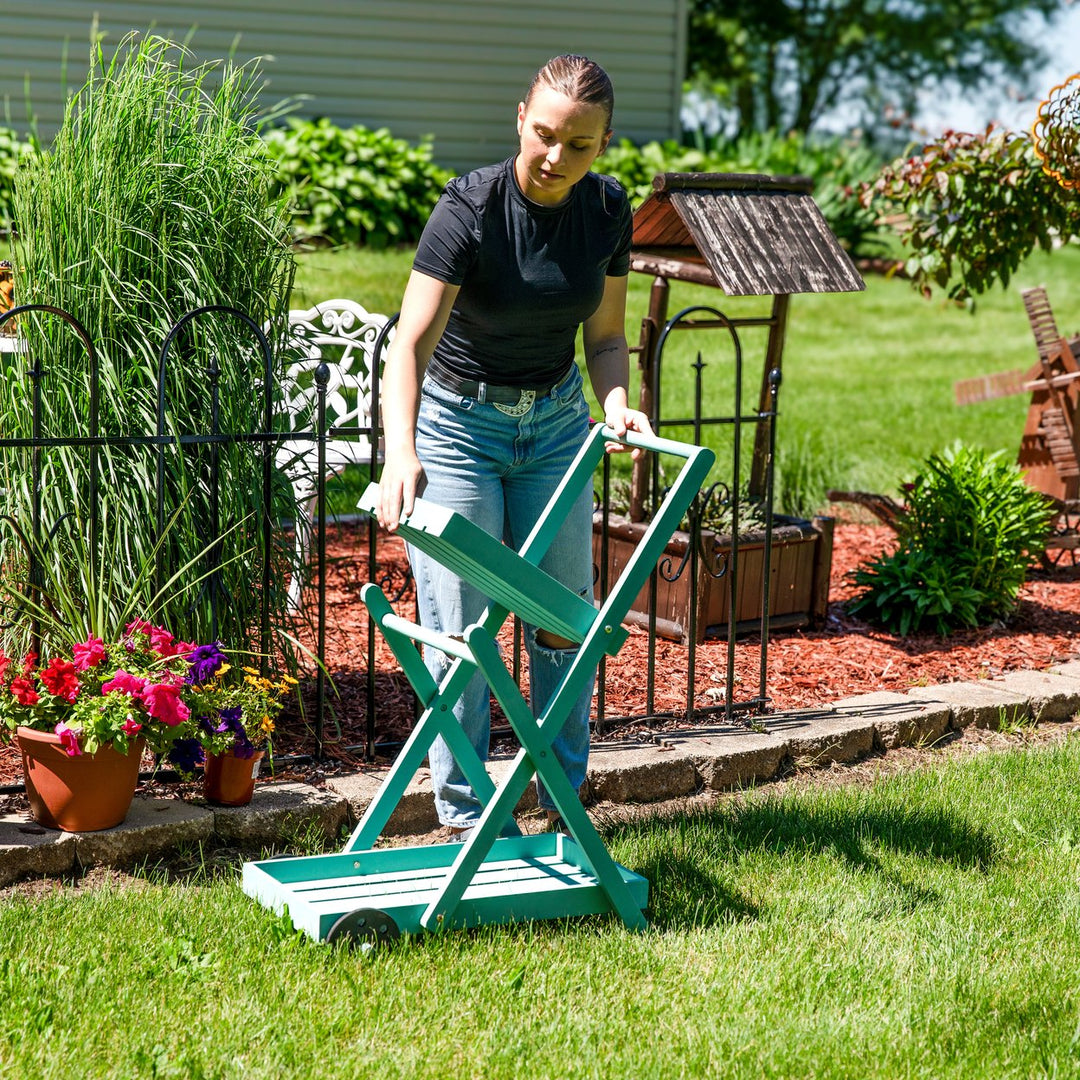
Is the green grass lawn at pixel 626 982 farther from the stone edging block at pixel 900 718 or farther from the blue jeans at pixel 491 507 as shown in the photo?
the stone edging block at pixel 900 718

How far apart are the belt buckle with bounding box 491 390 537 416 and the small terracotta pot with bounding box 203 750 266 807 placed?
1117mm

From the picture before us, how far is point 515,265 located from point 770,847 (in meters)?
1.64

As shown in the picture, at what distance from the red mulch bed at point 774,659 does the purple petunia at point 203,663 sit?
2.01ft

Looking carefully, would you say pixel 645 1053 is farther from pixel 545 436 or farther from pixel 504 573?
pixel 545 436

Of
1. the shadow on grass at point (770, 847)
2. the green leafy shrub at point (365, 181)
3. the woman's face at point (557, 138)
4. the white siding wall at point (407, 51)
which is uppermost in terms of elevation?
the white siding wall at point (407, 51)

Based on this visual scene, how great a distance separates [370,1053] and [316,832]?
43.1 inches

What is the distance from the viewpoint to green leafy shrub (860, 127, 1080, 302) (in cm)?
627

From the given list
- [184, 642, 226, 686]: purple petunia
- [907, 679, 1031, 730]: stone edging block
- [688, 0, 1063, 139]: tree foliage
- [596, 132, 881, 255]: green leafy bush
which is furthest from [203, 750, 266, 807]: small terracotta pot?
[688, 0, 1063, 139]: tree foliage

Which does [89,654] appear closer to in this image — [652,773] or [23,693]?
[23,693]

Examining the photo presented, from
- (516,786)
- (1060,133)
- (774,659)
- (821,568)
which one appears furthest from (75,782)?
(1060,133)

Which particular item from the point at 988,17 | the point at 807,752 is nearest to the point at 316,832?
the point at 807,752

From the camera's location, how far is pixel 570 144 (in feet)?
9.21

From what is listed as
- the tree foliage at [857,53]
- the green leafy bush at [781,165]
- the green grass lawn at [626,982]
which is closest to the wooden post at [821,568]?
the green grass lawn at [626,982]

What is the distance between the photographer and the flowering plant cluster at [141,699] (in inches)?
124
